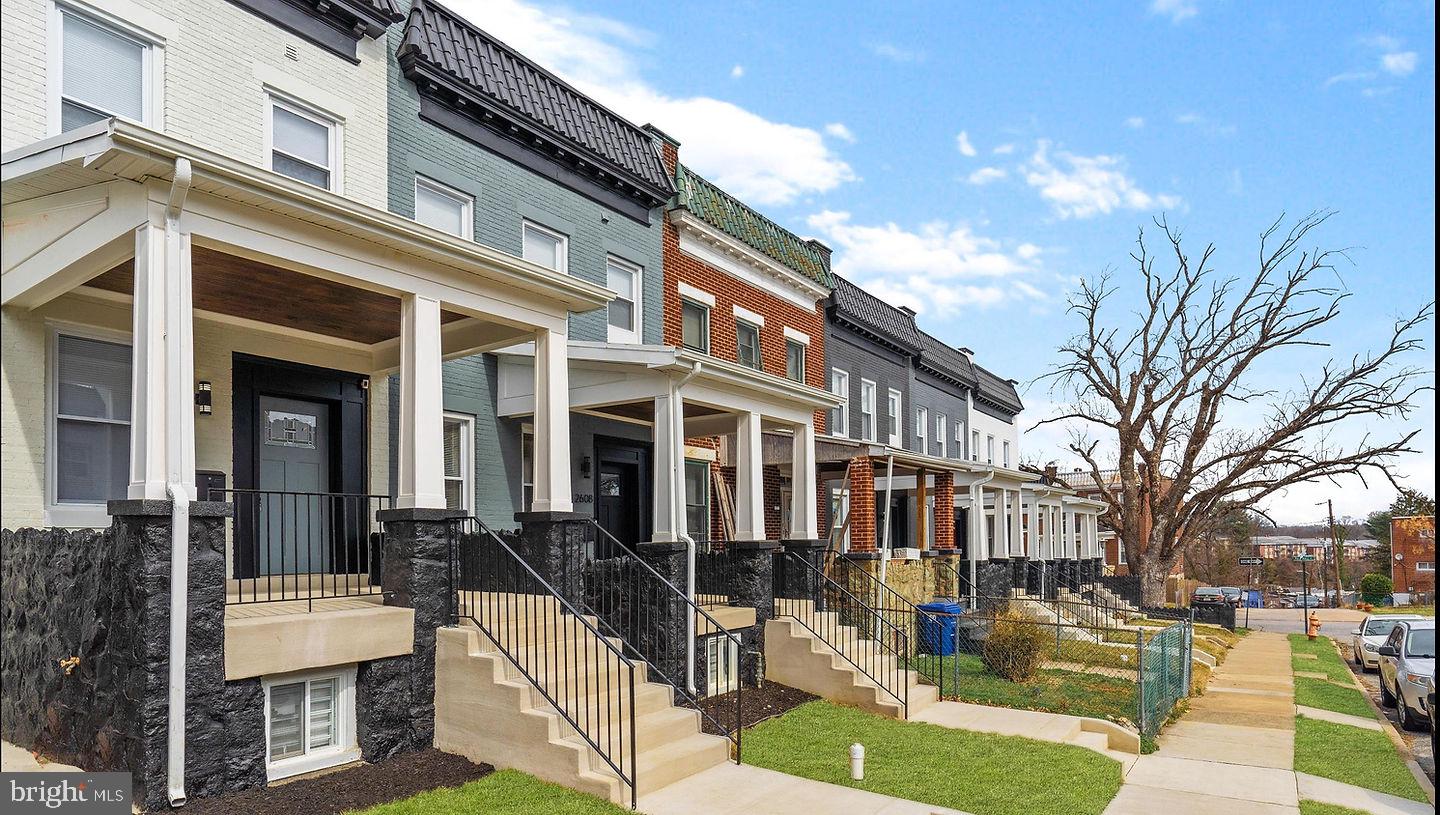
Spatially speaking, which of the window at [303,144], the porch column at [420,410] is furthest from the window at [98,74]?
the porch column at [420,410]

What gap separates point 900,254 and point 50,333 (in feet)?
125

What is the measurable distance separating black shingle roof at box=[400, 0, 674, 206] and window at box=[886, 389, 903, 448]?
34.6ft

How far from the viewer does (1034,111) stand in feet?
56.9

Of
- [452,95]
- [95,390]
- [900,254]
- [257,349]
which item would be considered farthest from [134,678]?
[900,254]

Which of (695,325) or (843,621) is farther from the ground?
(695,325)

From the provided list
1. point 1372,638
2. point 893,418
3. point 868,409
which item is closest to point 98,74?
point 868,409

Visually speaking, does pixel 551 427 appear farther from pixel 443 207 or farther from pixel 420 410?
pixel 443 207

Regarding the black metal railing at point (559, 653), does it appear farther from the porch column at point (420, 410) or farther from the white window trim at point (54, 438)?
the white window trim at point (54, 438)

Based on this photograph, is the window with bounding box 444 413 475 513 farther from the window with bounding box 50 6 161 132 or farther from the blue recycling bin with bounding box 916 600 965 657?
the blue recycling bin with bounding box 916 600 965 657

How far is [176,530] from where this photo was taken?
6.61m

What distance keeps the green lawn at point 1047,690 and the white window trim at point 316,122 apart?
31.6 feet

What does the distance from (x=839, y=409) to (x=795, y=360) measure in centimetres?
250

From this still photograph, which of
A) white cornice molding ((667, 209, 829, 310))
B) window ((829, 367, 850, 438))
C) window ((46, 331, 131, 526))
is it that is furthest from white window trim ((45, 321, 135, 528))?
window ((829, 367, 850, 438))

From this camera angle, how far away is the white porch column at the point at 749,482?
1317 cm
